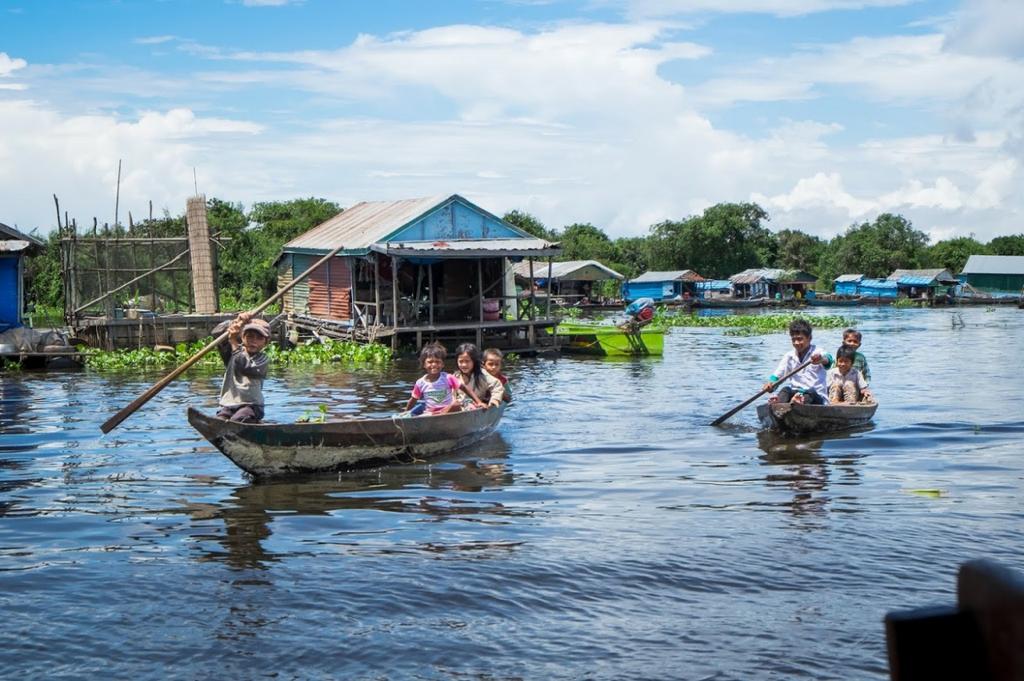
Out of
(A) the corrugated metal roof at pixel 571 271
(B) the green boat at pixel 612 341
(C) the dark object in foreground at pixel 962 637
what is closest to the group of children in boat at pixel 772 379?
(C) the dark object in foreground at pixel 962 637

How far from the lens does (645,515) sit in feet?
28.0

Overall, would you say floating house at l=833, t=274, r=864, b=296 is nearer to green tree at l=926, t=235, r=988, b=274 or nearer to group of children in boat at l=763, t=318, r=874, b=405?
green tree at l=926, t=235, r=988, b=274

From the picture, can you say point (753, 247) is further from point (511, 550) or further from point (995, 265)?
point (511, 550)

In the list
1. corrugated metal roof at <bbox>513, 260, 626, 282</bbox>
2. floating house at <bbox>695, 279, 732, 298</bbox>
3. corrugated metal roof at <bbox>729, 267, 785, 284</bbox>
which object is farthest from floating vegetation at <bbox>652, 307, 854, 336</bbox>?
floating house at <bbox>695, 279, 732, 298</bbox>

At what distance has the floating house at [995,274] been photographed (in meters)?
64.4

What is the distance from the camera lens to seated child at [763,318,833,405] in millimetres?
11906

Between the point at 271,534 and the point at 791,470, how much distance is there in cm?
522

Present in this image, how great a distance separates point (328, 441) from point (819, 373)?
5748 millimetres

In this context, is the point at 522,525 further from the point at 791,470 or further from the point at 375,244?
the point at 375,244

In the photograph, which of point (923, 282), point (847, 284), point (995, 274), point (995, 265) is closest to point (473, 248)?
point (923, 282)

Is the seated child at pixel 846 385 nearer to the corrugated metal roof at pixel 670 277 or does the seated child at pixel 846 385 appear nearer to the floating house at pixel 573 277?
the floating house at pixel 573 277

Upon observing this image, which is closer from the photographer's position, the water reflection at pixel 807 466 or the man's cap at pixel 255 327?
the man's cap at pixel 255 327

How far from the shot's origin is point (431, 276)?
24.2 metres

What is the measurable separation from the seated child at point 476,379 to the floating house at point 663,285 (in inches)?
1988
